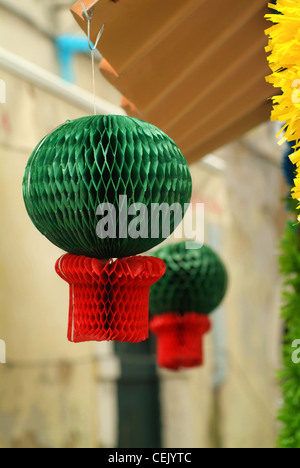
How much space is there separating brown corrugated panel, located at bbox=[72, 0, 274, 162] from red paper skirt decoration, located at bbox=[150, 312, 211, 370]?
510 millimetres

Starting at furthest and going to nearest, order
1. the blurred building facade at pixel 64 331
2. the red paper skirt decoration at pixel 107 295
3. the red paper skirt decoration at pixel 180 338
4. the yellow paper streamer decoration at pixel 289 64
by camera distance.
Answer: the blurred building facade at pixel 64 331 < the red paper skirt decoration at pixel 180 338 < the red paper skirt decoration at pixel 107 295 < the yellow paper streamer decoration at pixel 289 64

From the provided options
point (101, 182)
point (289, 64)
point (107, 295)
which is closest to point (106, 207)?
point (101, 182)

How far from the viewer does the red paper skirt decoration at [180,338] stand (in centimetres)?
180

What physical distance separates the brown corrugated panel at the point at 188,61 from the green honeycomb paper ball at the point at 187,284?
0.34 metres

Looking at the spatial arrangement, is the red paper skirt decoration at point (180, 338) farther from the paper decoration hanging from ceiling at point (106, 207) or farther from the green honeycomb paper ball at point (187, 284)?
the paper decoration hanging from ceiling at point (106, 207)

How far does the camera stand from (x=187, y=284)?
1811 millimetres

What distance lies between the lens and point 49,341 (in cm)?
307

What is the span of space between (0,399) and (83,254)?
1.83 m

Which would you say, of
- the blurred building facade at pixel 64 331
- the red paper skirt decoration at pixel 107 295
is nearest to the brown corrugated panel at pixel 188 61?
the red paper skirt decoration at pixel 107 295

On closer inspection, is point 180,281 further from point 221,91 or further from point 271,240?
point 271,240

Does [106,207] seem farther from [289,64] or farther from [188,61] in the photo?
[188,61]

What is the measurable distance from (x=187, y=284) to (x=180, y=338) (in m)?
0.16

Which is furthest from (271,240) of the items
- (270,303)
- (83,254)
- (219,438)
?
(83,254)

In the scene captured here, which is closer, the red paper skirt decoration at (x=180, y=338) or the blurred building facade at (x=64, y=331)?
the red paper skirt decoration at (x=180, y=338)
